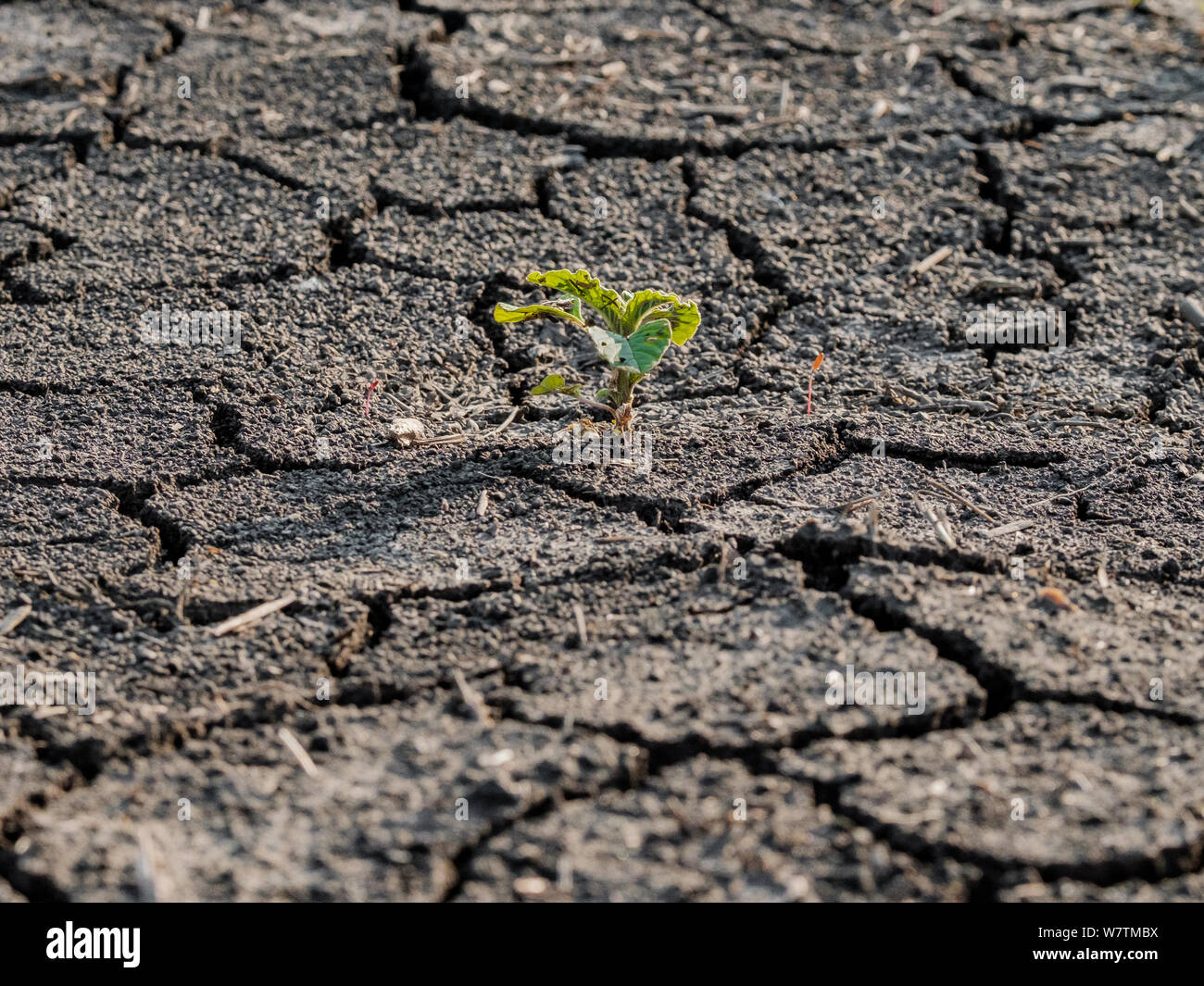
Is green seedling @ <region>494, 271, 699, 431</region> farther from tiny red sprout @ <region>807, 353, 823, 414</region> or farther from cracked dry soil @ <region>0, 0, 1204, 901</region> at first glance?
tiny red sprout @ <region>807, 353, 823, 414</region>

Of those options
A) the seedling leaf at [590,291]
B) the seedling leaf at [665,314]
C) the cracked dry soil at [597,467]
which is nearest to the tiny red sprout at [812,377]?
the cracked dry soil at [597,467]

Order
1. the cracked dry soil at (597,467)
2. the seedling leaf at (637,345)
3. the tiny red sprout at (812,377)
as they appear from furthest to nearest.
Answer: the tiny red sprout at (812,377)
the seedling leaf at (637,345)
the cracked dry soil at (597,467)

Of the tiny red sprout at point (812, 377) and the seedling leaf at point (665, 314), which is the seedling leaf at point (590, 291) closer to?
the seedling leaf at point (665, 314)

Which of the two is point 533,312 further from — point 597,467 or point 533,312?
point 597,467

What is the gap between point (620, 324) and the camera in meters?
2.69

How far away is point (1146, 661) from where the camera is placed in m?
2.12

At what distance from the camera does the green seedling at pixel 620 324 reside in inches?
103

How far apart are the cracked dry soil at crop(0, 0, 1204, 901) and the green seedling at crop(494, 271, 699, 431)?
14 cm

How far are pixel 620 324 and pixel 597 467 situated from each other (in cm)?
30

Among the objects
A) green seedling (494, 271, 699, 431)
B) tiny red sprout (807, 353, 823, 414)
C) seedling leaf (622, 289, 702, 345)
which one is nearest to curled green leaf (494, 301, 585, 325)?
green seedling (494, 271, 699, 431)

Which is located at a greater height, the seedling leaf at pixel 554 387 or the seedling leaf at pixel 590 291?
the seedling leaf at pixel 590 291

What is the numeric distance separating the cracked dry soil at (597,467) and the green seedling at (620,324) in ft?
0.46

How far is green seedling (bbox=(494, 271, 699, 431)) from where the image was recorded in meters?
2.60

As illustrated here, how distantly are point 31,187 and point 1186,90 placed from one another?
135 inches
